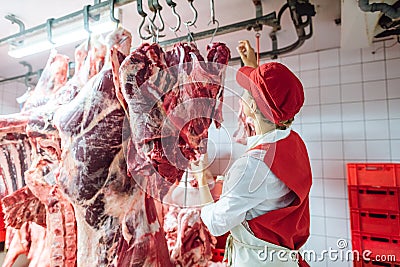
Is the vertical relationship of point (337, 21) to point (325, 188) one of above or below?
above

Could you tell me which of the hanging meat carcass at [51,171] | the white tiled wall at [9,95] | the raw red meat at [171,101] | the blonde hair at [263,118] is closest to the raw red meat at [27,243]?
the hanging meat carcass at [51,171]

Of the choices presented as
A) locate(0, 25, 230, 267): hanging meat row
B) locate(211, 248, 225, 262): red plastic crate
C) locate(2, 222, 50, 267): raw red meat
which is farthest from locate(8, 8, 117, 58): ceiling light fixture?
locate(211, 248, 225, 262): red plastic crate

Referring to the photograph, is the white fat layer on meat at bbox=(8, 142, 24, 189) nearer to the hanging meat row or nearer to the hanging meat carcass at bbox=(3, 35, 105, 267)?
the hanging meat row

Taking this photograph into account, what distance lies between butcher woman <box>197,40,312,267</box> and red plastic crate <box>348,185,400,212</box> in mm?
868

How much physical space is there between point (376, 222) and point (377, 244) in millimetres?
124

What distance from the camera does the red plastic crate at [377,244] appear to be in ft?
5.37

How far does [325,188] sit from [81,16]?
2039 millimetres

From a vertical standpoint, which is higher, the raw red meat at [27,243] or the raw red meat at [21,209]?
the raw red meat at [21,209]

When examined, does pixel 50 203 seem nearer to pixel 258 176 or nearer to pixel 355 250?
pixel 258 176

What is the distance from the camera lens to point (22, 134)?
131 cm

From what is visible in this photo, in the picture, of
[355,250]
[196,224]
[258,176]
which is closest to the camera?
[258,176]

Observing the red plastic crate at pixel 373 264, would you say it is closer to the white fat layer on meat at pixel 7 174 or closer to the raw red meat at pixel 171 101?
the raw red meat at pixel 171 101

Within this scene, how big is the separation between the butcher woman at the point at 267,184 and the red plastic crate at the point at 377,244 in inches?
34.7

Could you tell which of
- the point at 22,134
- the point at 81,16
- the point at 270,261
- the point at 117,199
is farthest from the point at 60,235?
the point at 81,16
